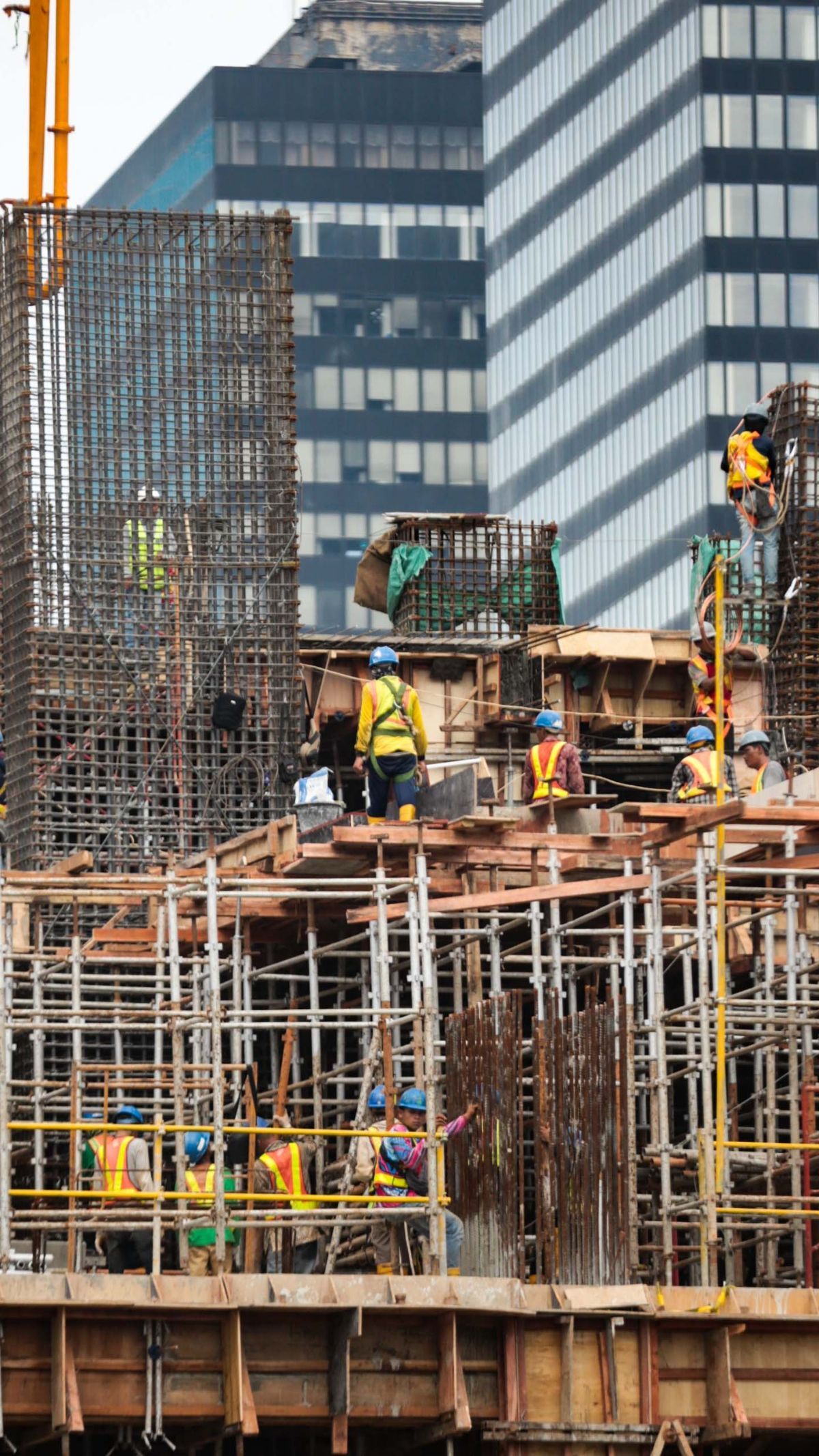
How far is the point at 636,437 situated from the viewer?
11838 centimetres

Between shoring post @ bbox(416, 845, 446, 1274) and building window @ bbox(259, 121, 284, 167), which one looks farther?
building window @ bbox(259, 121, 284, 167)

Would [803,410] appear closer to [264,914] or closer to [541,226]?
[264,914]

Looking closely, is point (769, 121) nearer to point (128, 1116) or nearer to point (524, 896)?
point (524, 896)

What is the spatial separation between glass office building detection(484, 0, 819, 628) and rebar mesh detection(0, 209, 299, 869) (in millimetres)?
66525

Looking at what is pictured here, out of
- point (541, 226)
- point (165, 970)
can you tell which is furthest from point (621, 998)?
point (541, 226)

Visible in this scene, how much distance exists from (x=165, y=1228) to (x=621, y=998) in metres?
4.50

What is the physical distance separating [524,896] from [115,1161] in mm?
4879

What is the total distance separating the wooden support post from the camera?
2719 cm

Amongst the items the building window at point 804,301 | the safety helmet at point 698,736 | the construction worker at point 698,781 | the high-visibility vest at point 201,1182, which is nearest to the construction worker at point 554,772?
the construction worker at point 698,781

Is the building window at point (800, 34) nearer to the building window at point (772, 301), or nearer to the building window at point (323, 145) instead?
the building window at point (772, 301)

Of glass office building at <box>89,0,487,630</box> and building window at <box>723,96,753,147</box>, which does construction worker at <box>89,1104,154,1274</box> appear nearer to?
building window at <box>723,96,753,147</box>

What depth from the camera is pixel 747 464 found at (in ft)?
148

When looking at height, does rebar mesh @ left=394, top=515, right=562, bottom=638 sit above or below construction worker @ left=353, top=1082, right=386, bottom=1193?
above

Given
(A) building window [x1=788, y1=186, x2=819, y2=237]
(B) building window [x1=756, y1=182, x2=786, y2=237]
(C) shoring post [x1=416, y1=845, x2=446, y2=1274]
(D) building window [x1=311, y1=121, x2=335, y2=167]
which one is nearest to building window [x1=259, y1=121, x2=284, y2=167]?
(D) building window [x1=311, y1=121, x2=335, y2=167]
